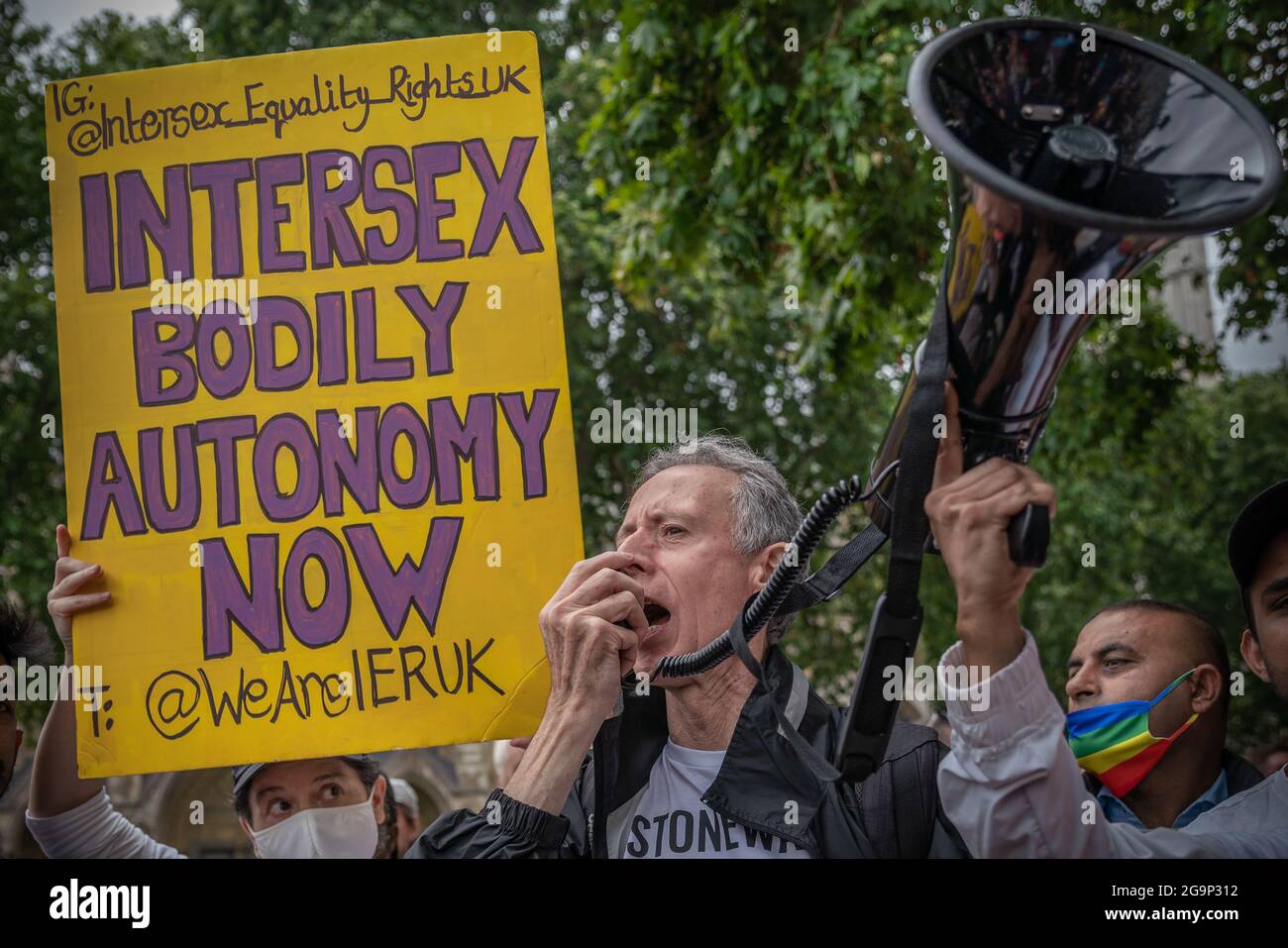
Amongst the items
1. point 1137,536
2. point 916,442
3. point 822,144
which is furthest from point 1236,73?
point 1137,536

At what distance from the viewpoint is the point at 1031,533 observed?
1.59m

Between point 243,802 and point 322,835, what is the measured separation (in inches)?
7.8

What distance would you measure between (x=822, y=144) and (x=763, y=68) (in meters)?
0.45

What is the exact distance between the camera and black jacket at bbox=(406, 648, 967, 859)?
7.02ft

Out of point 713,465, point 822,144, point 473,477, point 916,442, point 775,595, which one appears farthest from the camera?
point 822,144

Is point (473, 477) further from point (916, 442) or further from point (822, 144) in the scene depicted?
point (822, 144)

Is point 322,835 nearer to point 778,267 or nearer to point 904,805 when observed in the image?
point 904,805

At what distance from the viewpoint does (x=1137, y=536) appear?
1354 centimetres

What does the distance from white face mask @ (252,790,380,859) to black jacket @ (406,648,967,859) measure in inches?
29.9

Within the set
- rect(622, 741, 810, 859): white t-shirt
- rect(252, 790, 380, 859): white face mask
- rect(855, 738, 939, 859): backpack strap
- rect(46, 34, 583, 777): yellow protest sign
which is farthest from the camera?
rect(252, 790, 380, 859): white face mask

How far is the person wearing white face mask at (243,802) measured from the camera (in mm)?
2559

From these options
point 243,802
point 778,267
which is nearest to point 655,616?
point 243,802

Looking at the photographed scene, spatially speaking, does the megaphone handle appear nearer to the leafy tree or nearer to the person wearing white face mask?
the person wearing white face mask

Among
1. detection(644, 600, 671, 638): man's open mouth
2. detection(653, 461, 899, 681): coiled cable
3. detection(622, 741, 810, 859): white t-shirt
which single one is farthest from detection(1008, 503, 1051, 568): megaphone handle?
detection(644, 600, 671, 638): man's open mouth
